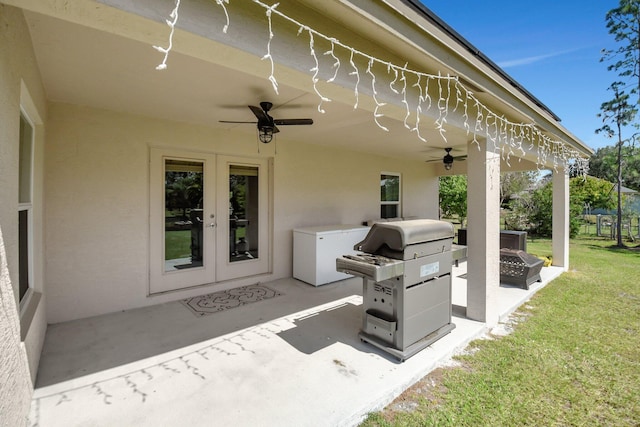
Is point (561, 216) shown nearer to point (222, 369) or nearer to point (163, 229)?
point (222, 369)

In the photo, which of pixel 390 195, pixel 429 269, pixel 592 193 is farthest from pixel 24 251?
pixel 592 193

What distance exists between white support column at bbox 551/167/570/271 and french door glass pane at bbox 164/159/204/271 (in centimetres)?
770

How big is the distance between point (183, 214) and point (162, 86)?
85.5 inches

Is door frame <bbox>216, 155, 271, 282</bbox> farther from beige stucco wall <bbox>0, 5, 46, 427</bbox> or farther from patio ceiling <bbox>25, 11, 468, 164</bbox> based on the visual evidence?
beige stucco wall <bbox>0, 5, 46, 427</bbox>

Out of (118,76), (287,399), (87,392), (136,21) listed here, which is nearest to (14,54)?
(136,21)

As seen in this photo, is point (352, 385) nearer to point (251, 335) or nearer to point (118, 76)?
point (251, 335)

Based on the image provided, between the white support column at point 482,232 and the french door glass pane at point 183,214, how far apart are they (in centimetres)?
414

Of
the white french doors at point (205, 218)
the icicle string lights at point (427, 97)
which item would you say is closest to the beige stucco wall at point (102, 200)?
the white french doors at point (205, 218)

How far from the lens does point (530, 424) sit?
211 cm

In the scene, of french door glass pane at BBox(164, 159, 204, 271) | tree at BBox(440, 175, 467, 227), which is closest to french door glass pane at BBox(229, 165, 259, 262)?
french door glass pane at BBox(164, 159, 204, 271)

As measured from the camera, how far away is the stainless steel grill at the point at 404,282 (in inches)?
110

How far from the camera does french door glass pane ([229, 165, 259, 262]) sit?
526 cm

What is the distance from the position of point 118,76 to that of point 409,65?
283 centimetres

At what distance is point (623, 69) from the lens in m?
10.6
